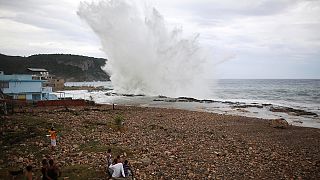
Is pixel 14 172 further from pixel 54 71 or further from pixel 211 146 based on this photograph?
pixel 54 71

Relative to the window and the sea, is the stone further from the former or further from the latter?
the window

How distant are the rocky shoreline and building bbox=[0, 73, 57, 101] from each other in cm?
1835

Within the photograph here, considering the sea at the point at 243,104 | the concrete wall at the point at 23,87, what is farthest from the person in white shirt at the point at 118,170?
the concrete wall at the point at 23,87

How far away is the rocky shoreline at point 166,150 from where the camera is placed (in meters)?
12.8

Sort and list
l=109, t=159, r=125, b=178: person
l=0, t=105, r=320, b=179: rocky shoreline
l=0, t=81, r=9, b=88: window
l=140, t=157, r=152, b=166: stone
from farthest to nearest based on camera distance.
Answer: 1. l=0, t=81, r=9, b=88: window
2. l=140, t=157, r=152, b=166: stone
3. l=0, t=105, r=320, b=179: rocky shoreline
4. l=109, t=159, r=125, b=178: person

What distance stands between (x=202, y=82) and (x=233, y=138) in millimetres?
56793

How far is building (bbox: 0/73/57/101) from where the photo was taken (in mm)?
37844

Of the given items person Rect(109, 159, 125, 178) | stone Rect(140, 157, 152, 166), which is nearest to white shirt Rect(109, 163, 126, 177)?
person Rect(109, 159, 125, 178)

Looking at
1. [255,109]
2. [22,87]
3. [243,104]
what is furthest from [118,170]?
[243,104]

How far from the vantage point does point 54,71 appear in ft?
604

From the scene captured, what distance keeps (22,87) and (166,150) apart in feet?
95.9

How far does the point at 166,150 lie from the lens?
52.3 feet

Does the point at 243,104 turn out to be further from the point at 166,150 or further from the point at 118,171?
the point at 118,171

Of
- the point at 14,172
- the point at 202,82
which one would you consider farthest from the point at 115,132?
the point at 202,82
